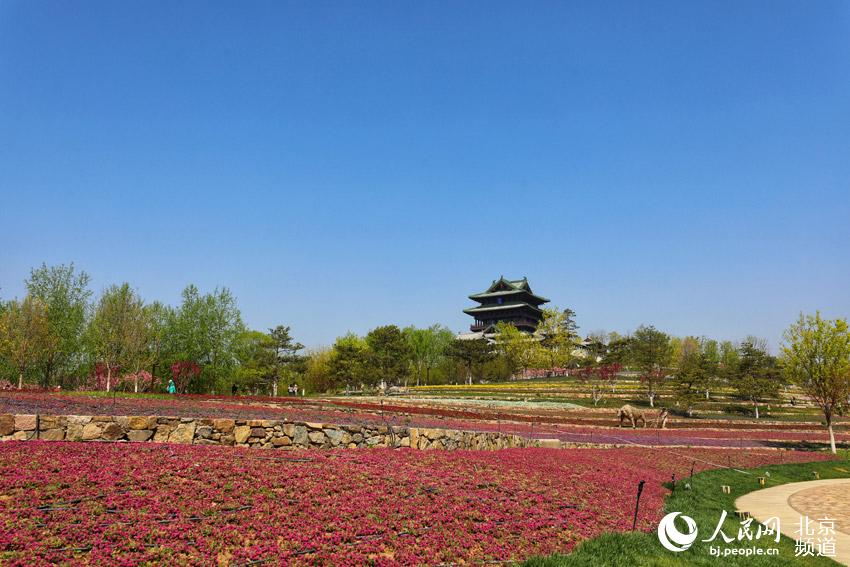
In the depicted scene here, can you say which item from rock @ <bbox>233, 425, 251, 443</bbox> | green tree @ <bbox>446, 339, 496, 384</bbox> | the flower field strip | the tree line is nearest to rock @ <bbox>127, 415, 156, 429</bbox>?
rock @ <bbox>233, 425, 251, 443</bbox>

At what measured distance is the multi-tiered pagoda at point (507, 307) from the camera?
118 m

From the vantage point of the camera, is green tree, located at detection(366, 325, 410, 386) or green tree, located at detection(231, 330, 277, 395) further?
green tree, located at detection(366, 325, 410, 386)

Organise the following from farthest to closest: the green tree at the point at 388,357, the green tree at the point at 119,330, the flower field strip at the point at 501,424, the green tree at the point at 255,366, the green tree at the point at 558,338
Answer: the green tree at the point at 558,338
the green tree at the point at 388,357
the green tree at the point at 255,366
the green tree at the point at 119,330
the flower field strip at the point at 501,424

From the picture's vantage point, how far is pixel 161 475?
859cm

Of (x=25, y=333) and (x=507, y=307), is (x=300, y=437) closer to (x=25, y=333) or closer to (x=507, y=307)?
(x=25, y=333)

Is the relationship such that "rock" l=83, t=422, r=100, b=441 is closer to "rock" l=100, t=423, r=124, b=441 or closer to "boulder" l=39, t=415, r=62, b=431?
"rock" l=100, t=423, r=124, b=441

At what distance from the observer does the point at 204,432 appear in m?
12.9

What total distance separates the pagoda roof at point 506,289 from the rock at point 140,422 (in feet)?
356

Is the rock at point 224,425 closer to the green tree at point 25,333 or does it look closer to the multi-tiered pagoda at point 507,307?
the green tree at point 25,333

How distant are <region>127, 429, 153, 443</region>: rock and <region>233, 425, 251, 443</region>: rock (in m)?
1.89

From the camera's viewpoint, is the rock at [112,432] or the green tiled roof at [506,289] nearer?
the rock at [112,432]

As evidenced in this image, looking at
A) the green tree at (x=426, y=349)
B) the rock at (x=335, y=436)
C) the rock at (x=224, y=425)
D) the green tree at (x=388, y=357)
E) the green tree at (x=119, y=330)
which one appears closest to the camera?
the rock at (x=224, y=425)

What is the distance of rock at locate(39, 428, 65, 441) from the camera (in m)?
11.1

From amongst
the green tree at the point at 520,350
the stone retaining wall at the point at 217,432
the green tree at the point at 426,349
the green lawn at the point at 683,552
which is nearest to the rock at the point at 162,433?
the stone retaining wall at the point at 217,432
